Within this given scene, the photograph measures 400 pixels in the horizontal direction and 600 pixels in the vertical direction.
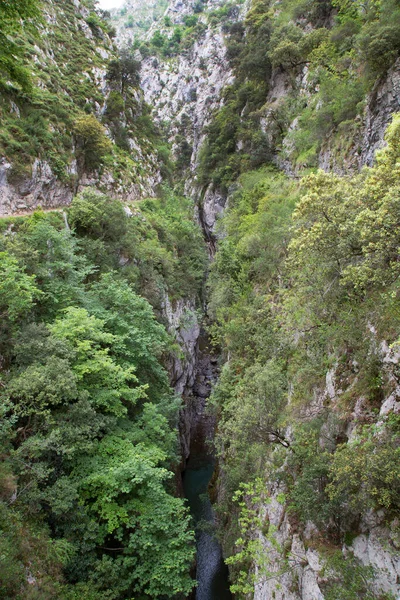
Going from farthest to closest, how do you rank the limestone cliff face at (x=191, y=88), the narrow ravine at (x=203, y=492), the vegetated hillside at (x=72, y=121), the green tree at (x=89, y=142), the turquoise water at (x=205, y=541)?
the limestone cliff face at (x=191, y=88) → the green tree at (x=89, y=142) → the vegetated hillside at (x=72, y=121) → the narrow ravine at (x=203, y=492) → the turquoise water at (x=205, y=541)

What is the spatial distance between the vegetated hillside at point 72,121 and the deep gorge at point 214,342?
0.21m

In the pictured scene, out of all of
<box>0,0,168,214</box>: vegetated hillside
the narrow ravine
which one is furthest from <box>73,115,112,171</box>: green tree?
the narrow ravine

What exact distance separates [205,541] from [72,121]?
31131 millimetres

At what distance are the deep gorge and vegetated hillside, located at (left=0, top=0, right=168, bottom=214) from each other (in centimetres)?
21

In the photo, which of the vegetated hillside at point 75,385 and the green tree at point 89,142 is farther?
the green tree at point 89,142


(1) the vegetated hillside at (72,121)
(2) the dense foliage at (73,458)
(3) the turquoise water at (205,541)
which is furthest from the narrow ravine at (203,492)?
(1) the vegetated hillside at (72,121)

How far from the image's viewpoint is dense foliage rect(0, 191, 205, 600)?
8516 mm

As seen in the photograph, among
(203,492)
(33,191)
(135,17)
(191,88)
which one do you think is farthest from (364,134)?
(135,17)

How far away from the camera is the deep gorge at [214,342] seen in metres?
6.99

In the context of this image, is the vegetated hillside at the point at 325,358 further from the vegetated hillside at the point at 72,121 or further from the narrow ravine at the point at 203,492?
the vegetated hillside at the point at 72,121

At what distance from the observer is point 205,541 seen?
18562 mm

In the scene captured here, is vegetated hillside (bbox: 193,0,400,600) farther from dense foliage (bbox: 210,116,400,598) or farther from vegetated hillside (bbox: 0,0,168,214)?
vegetated hillside (bbox: 0,0,168,214)

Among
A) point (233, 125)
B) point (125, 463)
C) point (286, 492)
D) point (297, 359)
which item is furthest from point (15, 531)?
point (233, 125)

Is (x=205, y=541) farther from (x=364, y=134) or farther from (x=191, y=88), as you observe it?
(x=191, y=88)
